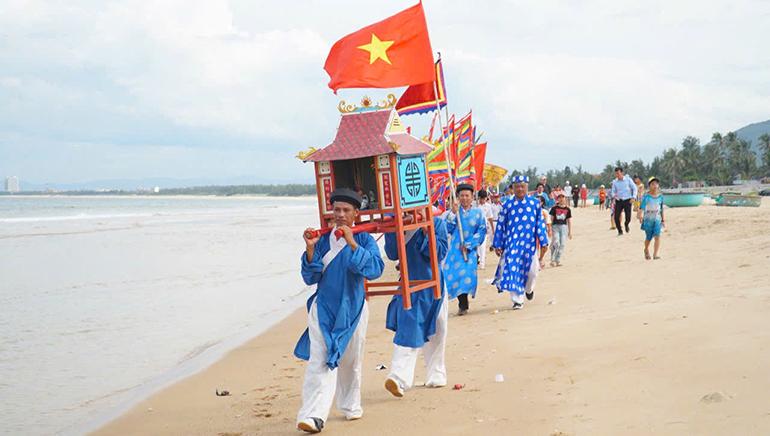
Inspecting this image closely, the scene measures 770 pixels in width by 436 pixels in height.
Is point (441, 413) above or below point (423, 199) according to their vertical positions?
below

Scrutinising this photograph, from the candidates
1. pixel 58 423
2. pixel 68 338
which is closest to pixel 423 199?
pixel 58 423

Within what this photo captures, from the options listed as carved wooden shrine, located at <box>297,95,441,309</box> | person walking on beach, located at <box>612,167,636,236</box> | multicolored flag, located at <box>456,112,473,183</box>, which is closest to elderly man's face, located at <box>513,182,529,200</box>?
multicolored flag, located at <box>456,112,473,183</box>

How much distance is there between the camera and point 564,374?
5.11 m

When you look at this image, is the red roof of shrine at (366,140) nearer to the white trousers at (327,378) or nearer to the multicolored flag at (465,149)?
the white trousers at (327,378)

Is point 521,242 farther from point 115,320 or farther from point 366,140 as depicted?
point 115,320

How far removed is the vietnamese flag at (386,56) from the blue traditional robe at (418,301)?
1.19 m

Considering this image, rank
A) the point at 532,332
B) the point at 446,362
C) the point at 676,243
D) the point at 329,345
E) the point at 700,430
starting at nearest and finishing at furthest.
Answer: the point at 700,430
the point at 329,345
the point at 446,362
the point at 532,332
the point at 676,243

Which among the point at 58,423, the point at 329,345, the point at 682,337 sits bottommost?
the point at 58,423

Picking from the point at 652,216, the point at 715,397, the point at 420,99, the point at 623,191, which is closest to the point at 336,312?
the point at 715,397

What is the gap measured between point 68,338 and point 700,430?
795 cm

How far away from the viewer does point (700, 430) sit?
3.54 metres

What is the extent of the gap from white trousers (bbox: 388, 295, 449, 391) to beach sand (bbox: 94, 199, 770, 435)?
0.14 meters

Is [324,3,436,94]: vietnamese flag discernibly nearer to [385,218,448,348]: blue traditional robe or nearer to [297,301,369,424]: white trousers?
[385,218,448,348]: blue traditional robe

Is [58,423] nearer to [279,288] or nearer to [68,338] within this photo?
[68,338]
